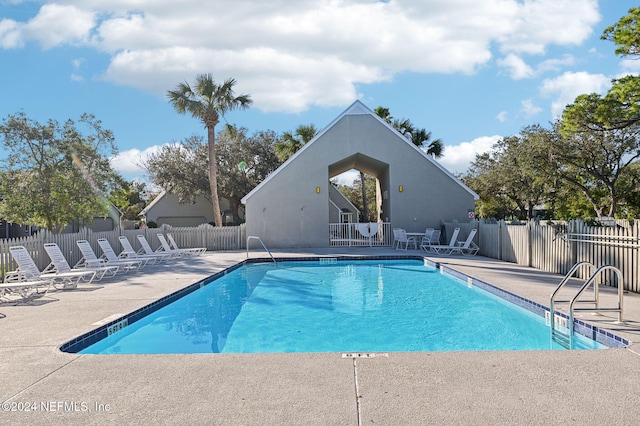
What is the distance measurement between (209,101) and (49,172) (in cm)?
922

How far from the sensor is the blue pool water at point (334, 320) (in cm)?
661

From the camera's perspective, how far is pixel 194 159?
119 feet

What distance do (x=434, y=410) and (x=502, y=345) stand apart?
3.68 m

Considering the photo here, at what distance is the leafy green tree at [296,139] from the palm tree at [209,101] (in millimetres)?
5094

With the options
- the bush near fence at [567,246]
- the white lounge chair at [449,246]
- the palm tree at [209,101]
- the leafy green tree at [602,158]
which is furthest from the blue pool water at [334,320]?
the leafy green tree at [602,158]

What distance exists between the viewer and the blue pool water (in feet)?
21.7

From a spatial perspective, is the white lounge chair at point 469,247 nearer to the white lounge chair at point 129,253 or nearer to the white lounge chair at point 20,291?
the white lounge chair at point 129,253

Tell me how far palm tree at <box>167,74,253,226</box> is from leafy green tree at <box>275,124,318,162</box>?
509 centimetres

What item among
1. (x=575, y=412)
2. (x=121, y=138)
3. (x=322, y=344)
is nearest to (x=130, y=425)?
(x=575, y=412)

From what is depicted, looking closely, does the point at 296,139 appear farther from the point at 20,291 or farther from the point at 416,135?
the point at 20,291

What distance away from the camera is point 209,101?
2505 centimetres

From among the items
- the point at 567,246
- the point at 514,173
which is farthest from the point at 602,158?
the point at 567,246

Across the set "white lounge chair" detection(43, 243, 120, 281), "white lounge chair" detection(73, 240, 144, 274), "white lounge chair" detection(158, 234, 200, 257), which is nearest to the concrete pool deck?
"white lounge chair" detection(43, 243, 120, 281)

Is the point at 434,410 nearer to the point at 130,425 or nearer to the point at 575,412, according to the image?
the point at 575,412
